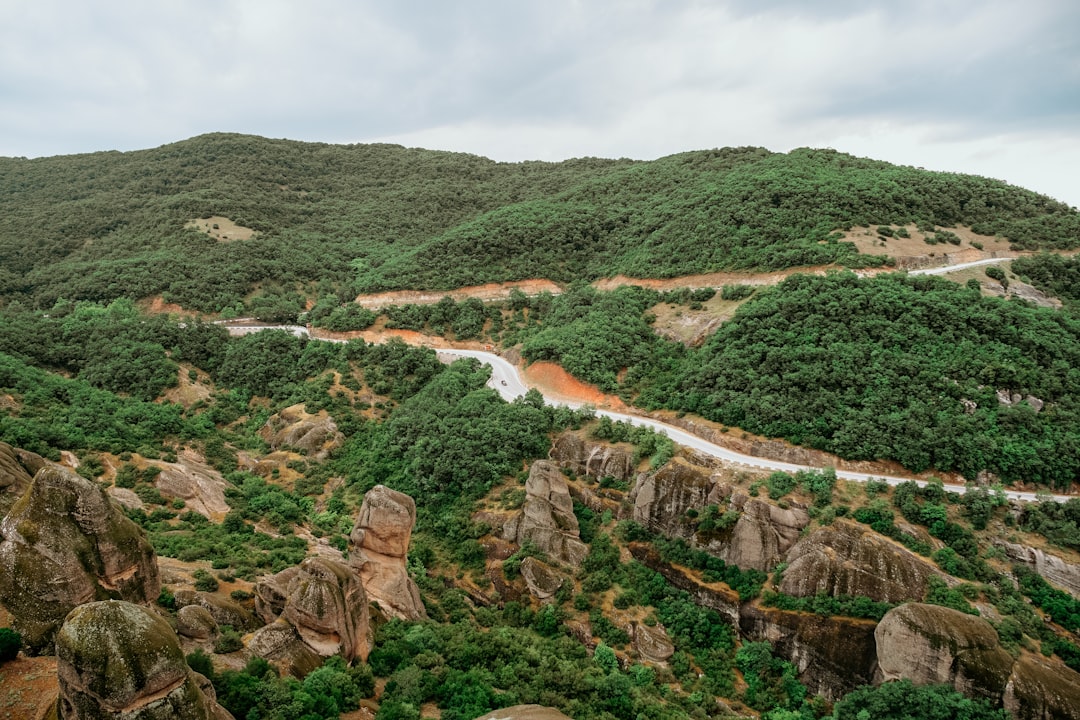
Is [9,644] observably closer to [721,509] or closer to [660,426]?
[721,509]

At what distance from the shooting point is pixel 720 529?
33688 mm

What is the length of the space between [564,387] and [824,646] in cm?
2607

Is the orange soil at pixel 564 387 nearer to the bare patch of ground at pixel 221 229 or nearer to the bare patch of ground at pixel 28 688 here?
the bare patch of ground at pixel 28 688

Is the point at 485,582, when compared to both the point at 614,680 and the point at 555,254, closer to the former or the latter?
the point at 614,680

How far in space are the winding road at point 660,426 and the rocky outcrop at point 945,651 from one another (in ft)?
31.2

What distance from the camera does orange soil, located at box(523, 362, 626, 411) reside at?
4659cm

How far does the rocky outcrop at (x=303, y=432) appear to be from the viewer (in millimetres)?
47969

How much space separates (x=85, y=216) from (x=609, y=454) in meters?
86.1

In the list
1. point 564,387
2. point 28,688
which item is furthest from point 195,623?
point 564,387

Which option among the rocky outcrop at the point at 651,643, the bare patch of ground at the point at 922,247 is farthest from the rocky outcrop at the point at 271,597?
the bare patch of ground at the point at 922,247

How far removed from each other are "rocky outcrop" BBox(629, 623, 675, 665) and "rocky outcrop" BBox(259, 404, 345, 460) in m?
28.5

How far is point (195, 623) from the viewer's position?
19.7 m

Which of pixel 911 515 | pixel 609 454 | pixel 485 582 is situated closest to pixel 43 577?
pixel 485 582

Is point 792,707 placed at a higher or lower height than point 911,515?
lower
